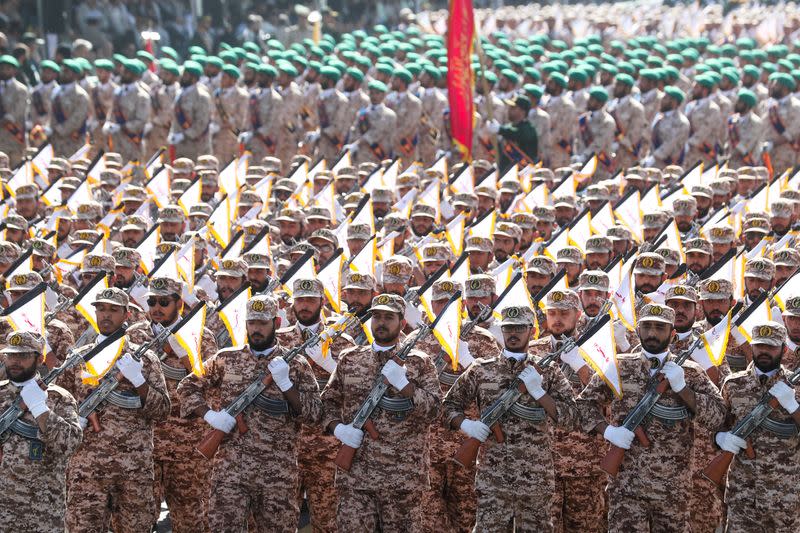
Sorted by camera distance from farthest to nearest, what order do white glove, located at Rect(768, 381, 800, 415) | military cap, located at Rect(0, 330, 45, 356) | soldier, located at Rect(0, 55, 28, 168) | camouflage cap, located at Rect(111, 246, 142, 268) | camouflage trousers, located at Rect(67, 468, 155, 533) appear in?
1. soldier, located at Rect(0, 55, 28, 168)
2. camouflage cap, located at Rect(111, 246, 142, 268)
3. camouflage trousers, located at Rect(67, 468, 155, 533)
4. white glove, located at Rect(768, 381, 800, 415)
5. military cap, located at Rect(0, 330, 45, 356)

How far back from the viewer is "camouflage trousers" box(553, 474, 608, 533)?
11.7 meters

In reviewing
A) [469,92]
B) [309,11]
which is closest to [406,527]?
[469,92]

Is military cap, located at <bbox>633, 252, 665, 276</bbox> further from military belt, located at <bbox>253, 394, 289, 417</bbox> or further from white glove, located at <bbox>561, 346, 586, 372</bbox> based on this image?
military belt, located at <bbox>253, 394, 289, 417</bbox>

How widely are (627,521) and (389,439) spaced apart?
174 centimetres

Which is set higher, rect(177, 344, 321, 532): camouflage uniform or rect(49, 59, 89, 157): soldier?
rect(177, 344, 321, 532): camouflage uniform

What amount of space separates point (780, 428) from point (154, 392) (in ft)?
14.2

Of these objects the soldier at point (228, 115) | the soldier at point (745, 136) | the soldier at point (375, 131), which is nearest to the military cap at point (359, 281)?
the soldier at point (375, 131)

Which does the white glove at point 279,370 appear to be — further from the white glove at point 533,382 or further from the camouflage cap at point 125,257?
the camouflage cap at point 125,257

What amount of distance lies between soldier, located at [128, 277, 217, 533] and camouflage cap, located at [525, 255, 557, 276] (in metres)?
A: 3.16

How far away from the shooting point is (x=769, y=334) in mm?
10438

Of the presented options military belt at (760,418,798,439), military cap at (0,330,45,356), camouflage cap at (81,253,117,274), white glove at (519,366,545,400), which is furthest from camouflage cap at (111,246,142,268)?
military belt at (760,418,798,439)

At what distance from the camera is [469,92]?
70.8 ft

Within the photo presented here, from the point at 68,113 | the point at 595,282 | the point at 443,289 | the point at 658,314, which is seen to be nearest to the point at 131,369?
the point at 443,289

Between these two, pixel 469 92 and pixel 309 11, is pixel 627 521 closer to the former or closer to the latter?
pixel 469 92
